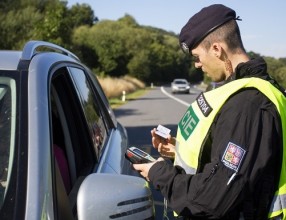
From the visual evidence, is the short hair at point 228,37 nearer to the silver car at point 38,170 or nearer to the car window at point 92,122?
the silver car at point 38,170

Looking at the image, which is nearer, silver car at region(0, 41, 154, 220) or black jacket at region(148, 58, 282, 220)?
silver car at region(0, 41, 154, 220)

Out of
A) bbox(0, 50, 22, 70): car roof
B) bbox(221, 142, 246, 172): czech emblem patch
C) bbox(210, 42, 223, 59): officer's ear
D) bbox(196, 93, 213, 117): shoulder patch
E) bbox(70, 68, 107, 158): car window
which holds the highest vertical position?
bbox(210, 42, 223, 59): officer's ear

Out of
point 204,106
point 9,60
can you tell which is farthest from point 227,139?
point 9,60

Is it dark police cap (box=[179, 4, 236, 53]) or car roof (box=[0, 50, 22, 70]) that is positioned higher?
dark police cap (box=[179, 4, 236, 53])

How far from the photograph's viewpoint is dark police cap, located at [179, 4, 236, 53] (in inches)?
82.0

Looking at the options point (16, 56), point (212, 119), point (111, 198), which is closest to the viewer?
point (111, 198)

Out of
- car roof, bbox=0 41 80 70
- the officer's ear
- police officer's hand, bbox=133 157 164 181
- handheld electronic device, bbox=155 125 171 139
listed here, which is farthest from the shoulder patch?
car roof, bbox=0 41 80 70

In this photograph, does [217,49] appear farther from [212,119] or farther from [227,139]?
[227,139]

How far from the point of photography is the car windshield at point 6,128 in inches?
70.6

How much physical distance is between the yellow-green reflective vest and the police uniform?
0.01 m

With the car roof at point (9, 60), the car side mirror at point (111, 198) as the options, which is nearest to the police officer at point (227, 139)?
the car side mirror at point (111, 198)

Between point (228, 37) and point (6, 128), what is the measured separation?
0.96m

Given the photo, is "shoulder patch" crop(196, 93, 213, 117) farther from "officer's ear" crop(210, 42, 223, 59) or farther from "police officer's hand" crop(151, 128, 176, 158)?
"police officer's hand" crop(151, 128, 176, 158)

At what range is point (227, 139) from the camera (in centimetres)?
189
